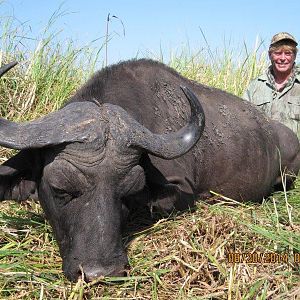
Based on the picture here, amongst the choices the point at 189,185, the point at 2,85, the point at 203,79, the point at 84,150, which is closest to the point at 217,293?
the point at 84,150

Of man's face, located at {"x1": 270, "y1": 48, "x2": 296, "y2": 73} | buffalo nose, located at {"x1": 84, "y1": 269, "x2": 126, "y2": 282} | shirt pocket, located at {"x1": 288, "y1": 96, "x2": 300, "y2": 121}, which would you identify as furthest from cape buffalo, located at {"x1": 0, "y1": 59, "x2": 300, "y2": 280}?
man's face, located at {"x1": 270, "y1": 48, "x2": 296, "y2": 73}

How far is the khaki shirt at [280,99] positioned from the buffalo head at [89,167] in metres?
4.82

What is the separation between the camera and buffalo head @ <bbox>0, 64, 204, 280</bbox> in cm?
380

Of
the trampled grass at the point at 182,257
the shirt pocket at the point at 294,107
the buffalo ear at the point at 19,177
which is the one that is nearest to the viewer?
the trampled grass at the point at 182,257

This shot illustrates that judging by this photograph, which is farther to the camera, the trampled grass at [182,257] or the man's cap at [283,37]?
the man's cap at [283,37]

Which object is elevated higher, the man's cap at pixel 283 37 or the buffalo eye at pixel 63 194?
the man's cap at pixel 283 37

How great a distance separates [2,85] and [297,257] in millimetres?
5705

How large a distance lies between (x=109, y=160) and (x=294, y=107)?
5606 mm

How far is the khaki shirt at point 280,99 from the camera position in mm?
8828

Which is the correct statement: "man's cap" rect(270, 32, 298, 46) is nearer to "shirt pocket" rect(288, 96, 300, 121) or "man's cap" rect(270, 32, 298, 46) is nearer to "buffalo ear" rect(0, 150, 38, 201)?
"shirt pocket" rect(288, 96, 300, 121)

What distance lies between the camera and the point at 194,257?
13.4 ft

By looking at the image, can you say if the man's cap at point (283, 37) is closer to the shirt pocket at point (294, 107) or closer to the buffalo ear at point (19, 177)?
the shirt pocket at point (294, 107)

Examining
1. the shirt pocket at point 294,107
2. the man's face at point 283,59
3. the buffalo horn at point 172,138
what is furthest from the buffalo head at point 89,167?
the man's face at point 283,59

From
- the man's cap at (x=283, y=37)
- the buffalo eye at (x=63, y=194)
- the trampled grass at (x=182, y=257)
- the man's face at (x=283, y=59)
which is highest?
the man's cap at (x=283, y=37)
